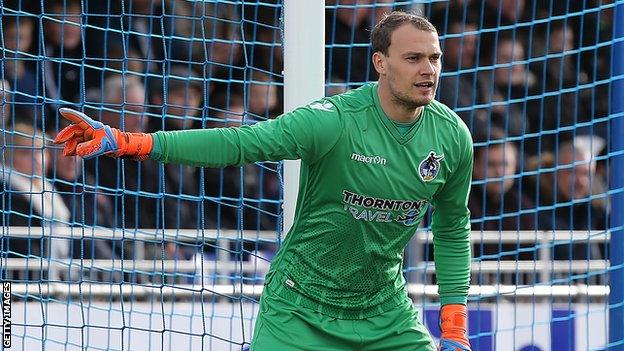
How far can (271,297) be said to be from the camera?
4.20 meters

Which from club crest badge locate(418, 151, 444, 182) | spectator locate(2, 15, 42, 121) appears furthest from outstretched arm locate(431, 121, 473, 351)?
spectator locate(2, 15, 42, 121)

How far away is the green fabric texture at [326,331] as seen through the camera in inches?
161

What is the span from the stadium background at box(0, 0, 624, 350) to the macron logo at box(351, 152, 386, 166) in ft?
6.05

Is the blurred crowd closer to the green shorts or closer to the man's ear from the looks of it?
the man's ear

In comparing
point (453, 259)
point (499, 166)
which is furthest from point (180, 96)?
point (453, 259)

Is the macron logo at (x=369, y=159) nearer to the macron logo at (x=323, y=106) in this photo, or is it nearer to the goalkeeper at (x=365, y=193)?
the goalkeeper at (x=365, y=193)

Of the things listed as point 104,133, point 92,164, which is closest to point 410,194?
point 104,133

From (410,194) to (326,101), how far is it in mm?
427

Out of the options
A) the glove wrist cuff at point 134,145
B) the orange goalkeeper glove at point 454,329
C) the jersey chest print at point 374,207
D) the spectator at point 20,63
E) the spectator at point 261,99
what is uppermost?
the spectator at point 20,63

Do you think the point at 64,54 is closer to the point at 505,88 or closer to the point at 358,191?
the point at 505,88

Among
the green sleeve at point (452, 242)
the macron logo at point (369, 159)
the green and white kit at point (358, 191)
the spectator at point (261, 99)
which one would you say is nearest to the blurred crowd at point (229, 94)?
the spectator at point (261, 99)

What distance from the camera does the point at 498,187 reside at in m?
7.22

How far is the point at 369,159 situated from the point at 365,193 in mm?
115

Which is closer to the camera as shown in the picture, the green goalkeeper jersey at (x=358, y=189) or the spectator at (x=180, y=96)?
the green goalkeeper jersey at (x=358, y=189)
